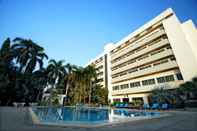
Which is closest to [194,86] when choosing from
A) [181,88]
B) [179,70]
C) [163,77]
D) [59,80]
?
[181,88]

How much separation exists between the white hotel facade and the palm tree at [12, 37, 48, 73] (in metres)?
26.5

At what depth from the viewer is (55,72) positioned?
148 feet

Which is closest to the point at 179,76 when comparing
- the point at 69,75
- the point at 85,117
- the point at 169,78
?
the point at 169,78

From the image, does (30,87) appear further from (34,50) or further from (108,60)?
(108,60)

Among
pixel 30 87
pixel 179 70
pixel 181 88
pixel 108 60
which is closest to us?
pixel 181 88

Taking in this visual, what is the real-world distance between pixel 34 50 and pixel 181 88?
3266 centimetres

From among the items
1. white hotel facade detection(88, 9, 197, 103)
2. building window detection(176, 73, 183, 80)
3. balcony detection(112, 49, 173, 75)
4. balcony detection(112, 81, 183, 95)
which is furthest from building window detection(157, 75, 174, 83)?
balcony detection(112, 49, 173, 75)

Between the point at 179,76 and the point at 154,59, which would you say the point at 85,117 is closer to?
the point at 179,76

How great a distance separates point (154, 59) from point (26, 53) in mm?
30639

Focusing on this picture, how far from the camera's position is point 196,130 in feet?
24.0

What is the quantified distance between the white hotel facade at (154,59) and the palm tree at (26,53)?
86.9ft

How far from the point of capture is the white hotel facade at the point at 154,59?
32.4 meters

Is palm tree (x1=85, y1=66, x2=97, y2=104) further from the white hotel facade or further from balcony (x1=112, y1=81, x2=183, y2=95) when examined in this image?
balcony (x1=112, y1=81, x2=183, y2=95)

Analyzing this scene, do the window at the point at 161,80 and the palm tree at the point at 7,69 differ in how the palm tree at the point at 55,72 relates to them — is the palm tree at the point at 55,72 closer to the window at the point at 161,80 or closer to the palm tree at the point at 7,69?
the palm tree at the point at 7,69
